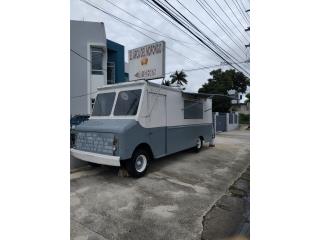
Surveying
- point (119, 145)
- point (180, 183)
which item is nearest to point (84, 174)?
point (119, 145)

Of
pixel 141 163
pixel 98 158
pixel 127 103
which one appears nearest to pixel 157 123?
pixel 127 103

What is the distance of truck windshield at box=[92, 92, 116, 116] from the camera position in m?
6.08

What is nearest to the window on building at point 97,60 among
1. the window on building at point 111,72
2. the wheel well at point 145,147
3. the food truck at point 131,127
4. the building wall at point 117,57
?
the window on building at point 111,72

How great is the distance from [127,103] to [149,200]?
2.50 m

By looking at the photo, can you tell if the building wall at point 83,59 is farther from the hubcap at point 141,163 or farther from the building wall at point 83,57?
the hubcap at point 141,163

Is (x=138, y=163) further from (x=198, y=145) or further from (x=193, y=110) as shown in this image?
(x=198, y=145)

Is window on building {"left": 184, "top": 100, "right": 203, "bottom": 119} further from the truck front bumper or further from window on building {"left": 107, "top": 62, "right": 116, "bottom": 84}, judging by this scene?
window on building {"left": 107, "top": 62, "right": 116, "bottom": 84}

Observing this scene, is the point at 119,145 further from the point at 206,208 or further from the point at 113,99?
the point at 206,208

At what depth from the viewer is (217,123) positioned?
20203mm

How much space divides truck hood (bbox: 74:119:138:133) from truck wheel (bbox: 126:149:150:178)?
0.70 metres

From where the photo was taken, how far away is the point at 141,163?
5715 millimetres

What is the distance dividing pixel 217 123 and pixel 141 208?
17.2 metres

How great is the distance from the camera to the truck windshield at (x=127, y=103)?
222 inches

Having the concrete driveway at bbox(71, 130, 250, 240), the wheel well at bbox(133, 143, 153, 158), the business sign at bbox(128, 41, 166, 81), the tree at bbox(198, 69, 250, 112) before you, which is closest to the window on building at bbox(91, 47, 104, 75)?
the business sign at bbox(128, 41, 166, 81)
